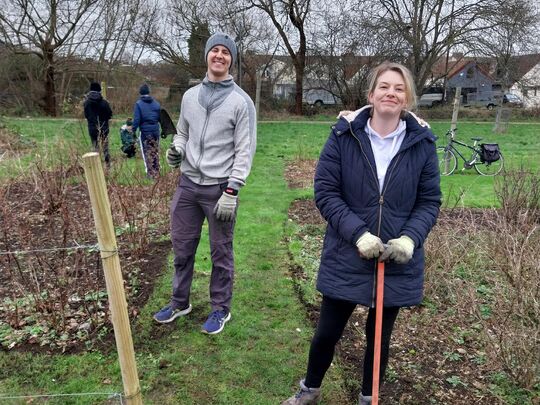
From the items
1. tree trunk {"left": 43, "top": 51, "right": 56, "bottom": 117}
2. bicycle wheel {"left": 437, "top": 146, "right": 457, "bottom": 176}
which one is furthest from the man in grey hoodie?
tree trunk {"left": 43, "top": 51, "right": 56, "bottom": 117}

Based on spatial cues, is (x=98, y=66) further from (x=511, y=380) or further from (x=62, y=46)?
(x=511, y=380)

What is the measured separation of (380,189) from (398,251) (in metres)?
0.29

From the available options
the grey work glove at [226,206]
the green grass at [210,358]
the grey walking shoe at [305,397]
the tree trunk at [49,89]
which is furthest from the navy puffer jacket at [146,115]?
the tree trunk at [49,89]

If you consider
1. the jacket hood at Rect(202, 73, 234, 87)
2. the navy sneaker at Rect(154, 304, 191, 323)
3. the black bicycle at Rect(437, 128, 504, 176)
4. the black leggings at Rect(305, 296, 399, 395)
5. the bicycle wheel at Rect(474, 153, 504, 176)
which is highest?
the jacket hood at Rect(202, 73, 234, 87)

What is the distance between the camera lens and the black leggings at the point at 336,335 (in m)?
2.38

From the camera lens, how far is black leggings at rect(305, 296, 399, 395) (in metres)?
2.38

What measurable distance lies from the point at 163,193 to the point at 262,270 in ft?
6.25

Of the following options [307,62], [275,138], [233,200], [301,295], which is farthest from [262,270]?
[307,62]

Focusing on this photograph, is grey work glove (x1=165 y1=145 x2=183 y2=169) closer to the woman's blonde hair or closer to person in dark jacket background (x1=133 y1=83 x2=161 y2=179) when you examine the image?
the woman's blonde hair

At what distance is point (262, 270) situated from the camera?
15.2ft

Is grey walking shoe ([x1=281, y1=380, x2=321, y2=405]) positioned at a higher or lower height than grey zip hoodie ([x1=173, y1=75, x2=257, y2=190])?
lower

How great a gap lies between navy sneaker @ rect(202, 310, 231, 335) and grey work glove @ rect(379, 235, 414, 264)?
5.27 ft

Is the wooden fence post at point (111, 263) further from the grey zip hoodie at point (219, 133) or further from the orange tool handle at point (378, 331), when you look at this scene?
the grey zip hoodie at point (219, 133)

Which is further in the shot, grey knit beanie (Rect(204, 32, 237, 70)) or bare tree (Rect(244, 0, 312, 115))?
bare tree (Rect(244, 0, 312, 115))
